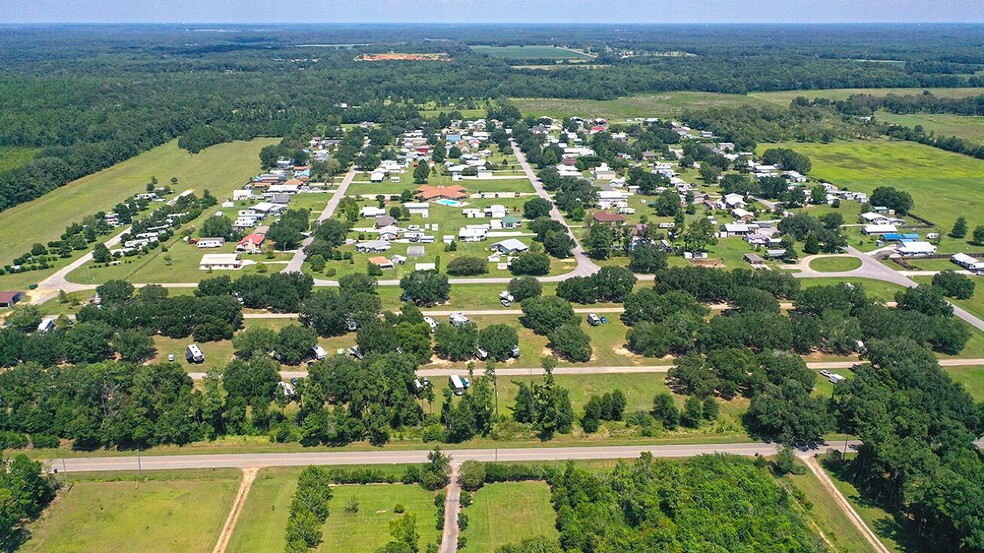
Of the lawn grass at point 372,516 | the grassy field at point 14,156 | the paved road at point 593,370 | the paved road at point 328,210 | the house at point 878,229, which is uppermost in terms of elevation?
the grassy field at point 14,156

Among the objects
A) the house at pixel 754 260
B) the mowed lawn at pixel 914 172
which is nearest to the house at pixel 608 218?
the house at pixel 754 260

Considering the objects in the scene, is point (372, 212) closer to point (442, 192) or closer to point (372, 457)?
point (442, 192)

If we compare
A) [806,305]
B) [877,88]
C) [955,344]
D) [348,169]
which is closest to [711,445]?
[806,305]

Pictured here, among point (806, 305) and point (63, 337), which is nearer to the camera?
point (63, 337)

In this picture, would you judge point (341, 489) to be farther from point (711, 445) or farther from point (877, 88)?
point (877, 88)

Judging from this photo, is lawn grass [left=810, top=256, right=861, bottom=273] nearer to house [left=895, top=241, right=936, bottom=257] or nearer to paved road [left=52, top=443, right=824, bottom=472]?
house [left=895, top=241, right=936, bottom=257]

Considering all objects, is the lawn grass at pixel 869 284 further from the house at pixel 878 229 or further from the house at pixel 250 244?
the house at pixel 250 244
